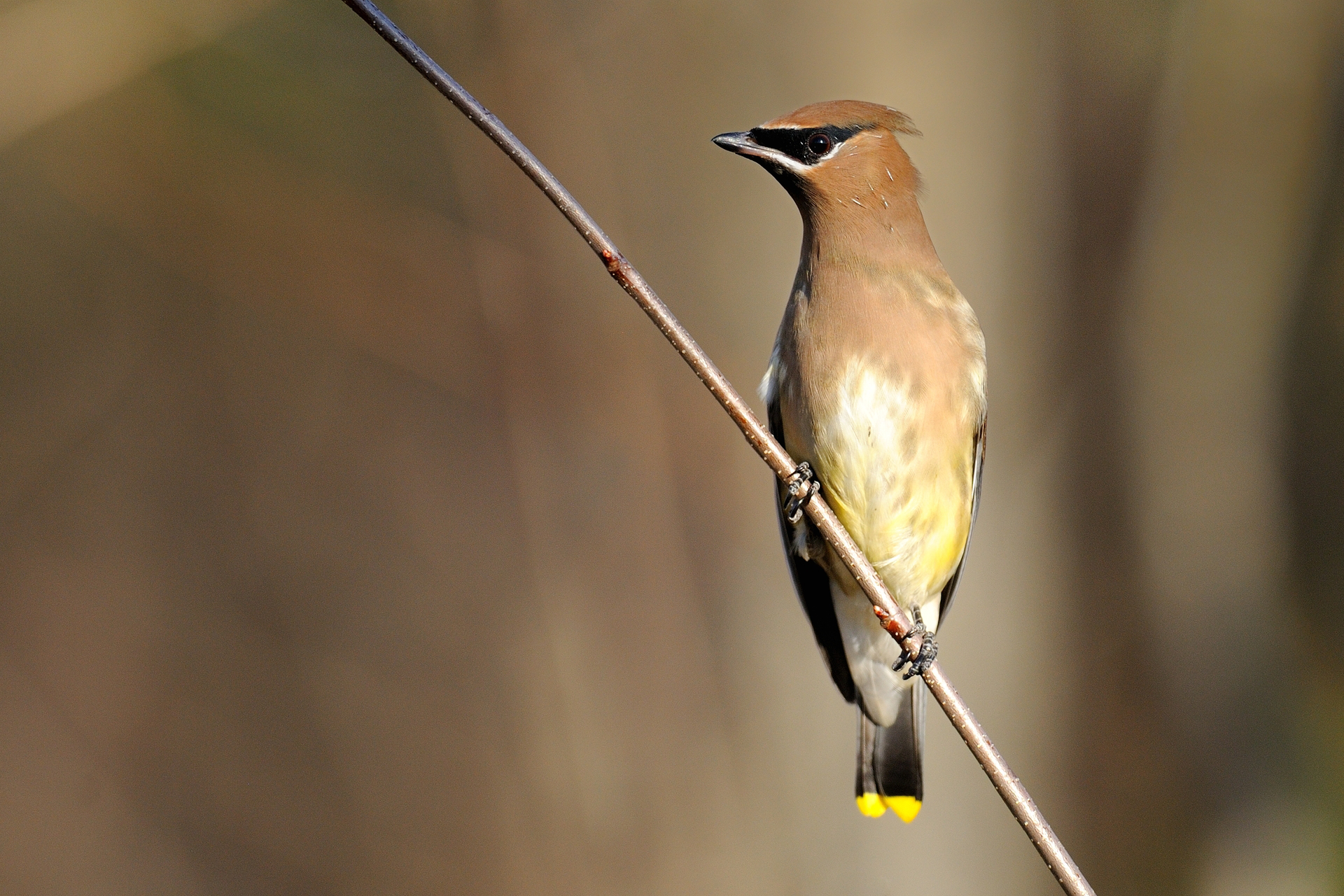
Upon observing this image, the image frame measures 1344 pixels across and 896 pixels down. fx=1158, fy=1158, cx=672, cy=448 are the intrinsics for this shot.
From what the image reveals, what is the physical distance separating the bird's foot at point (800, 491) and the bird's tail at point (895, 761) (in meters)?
1.12

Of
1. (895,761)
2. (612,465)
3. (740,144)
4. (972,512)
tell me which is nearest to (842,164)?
(740,144)

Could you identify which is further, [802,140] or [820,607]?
[820,607]

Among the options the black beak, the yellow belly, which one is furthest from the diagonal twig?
the black beak

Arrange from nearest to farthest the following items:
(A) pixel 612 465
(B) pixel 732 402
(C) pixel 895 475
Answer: (B) pixel 732 402
(C) pixel 895 475
(A) pixel 612 465

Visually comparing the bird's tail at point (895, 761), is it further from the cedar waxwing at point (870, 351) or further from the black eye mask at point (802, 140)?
the black eye mask at point (802, 140)

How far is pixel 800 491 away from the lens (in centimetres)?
272

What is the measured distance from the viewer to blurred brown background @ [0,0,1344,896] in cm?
586

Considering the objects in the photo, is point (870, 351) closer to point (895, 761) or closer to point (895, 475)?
point (895, 475)

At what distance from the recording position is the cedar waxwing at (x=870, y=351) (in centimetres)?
277

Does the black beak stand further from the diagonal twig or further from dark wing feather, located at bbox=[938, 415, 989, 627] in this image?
dark wing feather, located at bbox=[938, 415, 989, 627]

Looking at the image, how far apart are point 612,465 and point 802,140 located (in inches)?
166

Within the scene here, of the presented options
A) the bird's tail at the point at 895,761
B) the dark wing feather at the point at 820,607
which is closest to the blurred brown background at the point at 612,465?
the bird's tail at the point at 895,761

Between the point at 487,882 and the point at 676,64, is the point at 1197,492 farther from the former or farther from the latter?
the point at 487,882

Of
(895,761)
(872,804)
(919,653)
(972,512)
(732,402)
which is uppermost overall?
(732,402)
